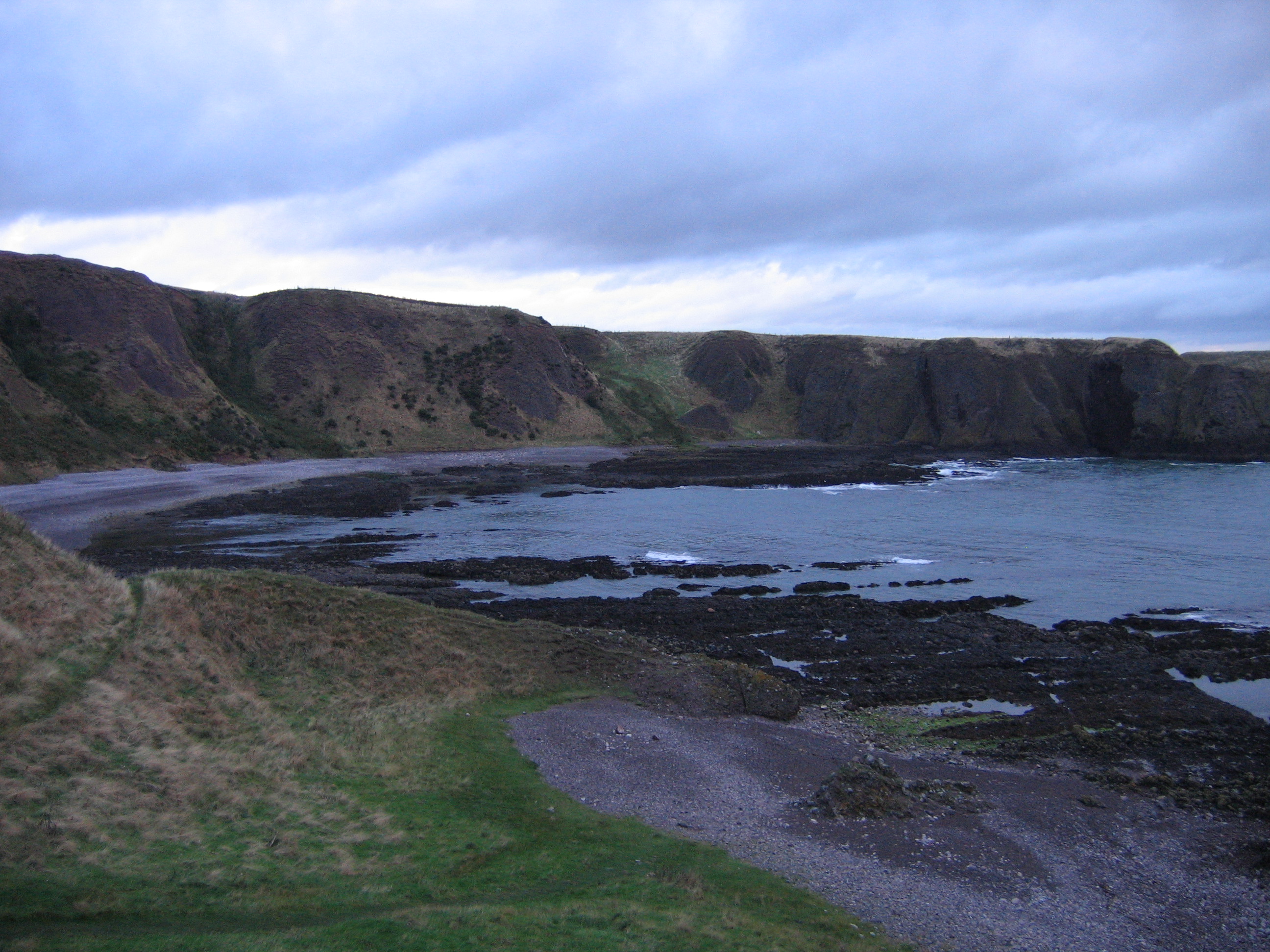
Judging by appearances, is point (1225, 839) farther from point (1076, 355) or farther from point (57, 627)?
point (1076, 355)

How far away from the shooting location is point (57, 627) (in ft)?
45.6

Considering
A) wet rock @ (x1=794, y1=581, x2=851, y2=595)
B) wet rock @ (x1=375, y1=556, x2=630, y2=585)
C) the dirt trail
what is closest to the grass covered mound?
the dirt trail

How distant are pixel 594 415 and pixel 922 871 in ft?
304

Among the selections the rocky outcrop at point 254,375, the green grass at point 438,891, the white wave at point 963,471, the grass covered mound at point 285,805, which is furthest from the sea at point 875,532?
the green grass at point 438,891

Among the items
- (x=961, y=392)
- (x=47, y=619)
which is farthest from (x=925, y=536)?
(x=961, y=392)

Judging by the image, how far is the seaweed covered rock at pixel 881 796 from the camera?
13.8 meters

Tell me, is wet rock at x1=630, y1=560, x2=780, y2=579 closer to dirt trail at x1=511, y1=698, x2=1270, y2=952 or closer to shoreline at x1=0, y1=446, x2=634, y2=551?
dirt trail at x1=511, y1=698, x2=1270, y2=952

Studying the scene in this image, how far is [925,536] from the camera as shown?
4603cm

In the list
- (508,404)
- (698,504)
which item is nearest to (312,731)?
(698,504)

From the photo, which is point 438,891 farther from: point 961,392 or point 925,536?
point 961,392

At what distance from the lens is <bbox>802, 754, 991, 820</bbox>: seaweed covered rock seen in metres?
13.8

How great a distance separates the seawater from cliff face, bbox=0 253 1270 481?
2695 centimetres

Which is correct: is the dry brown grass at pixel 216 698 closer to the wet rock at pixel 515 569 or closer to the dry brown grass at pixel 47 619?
the dry brown grass at pixel 47 619

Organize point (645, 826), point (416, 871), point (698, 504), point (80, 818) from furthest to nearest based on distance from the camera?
1. point (698, 504)
2. point (645, 826)
3. point (416, 871)
4. point (80, 818)
